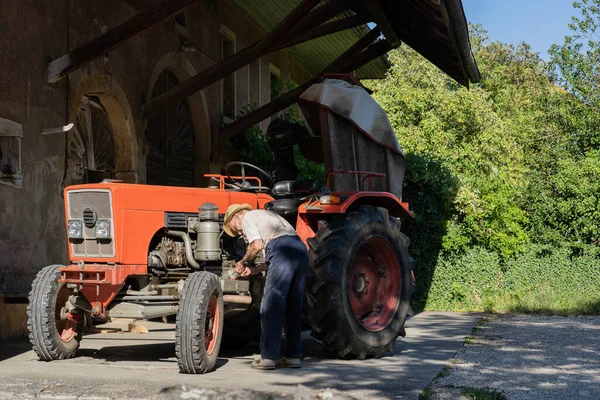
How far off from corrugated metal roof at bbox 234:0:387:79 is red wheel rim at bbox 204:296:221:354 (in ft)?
35.3

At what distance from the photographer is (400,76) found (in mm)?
24688

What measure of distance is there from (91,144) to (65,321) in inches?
200

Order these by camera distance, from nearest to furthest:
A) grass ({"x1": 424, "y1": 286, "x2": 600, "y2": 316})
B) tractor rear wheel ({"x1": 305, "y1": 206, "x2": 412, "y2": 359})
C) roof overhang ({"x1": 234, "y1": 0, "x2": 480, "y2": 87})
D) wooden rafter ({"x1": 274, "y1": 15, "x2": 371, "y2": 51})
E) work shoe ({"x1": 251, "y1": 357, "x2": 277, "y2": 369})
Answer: work shoe ({"x1": 251, "y1": 357, "x2": 277, "y2": 369}) → tractor rear wheel ({"x1": 305, "y1": 206, "x2": 412, "y2": 359}) → roof overhang ({"x1": 234, "y1": 0, "x2": 480, "y2": 87}) → wooden rafter ({"x1": 274, "y1": 15, "x2": 371, "y2": 51}) → grass ({"x1": 424, "y1": 286, "x2": 600, "y2": 316})

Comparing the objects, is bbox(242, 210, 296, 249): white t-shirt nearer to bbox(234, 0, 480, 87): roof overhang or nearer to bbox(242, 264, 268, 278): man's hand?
bbox(242, 264, 268, 278): man's hand

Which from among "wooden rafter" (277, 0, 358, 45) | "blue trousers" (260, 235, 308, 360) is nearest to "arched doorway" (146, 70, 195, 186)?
"wooden rafter" (277, 0, 358, 45)

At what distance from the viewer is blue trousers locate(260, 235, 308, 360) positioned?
708 cm

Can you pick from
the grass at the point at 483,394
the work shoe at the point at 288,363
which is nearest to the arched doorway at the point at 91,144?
the work shoe at the point at 288,363

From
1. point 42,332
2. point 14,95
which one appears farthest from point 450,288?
→ point 42,332

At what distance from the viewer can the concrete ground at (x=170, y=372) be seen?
5746mm

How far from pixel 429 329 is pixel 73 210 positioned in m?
5.21

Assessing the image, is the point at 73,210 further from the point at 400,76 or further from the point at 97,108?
the point at 400,76

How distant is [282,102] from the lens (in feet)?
47.7

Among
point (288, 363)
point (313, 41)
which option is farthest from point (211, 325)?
point (313, 41)

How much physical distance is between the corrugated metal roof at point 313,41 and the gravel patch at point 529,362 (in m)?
8.00
